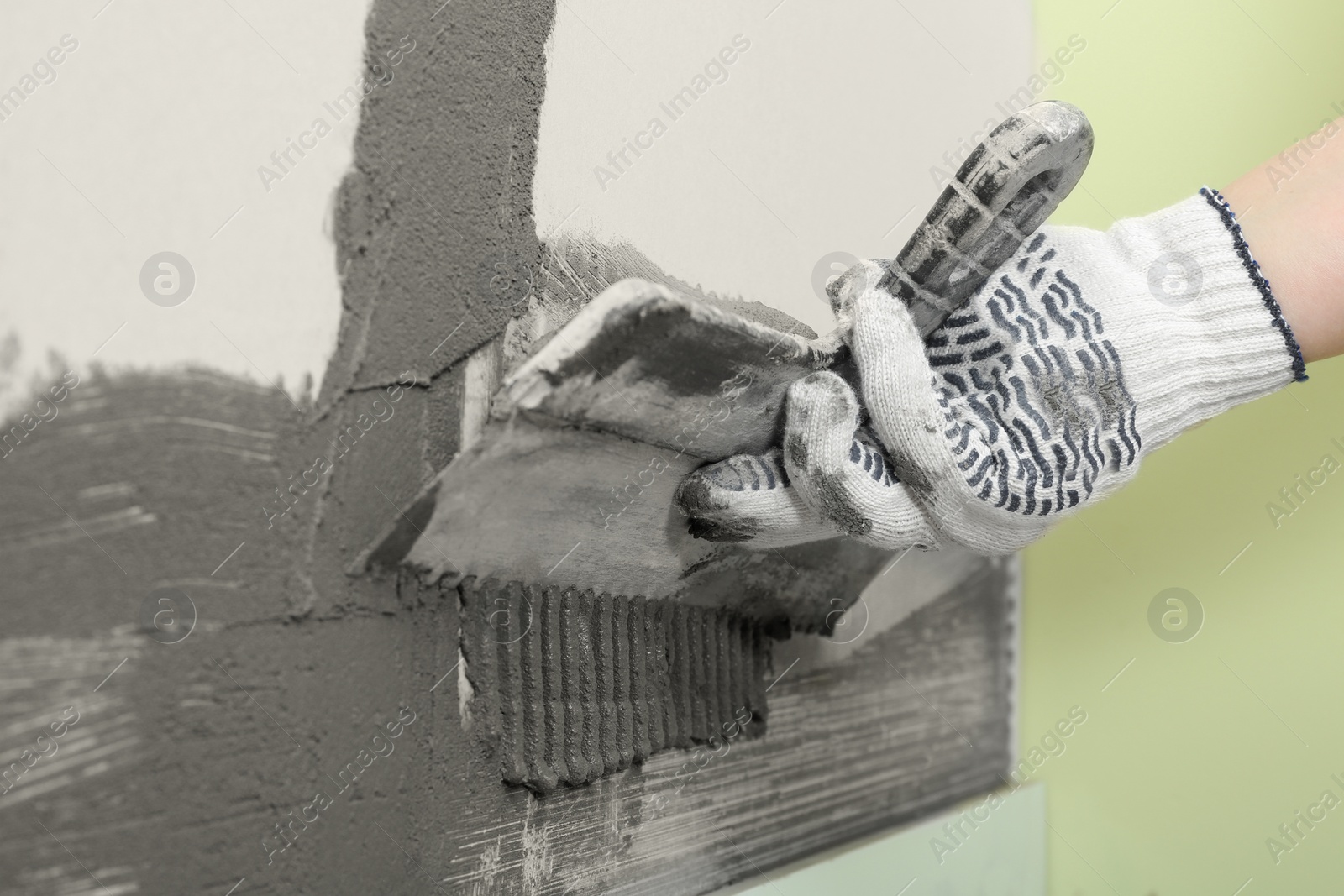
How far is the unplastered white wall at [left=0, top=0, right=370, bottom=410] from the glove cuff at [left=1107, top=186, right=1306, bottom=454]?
0.73 meters

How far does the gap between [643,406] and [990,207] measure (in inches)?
13.7

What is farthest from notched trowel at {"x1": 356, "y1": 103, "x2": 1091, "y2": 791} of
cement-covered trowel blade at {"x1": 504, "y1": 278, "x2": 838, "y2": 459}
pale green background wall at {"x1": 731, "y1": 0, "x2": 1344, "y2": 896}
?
pale green background wall at {"x1": 731, "y1": 0, "x2": 1344, "y2": 896}

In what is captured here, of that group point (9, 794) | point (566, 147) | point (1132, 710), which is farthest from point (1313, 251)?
point (9, 794)

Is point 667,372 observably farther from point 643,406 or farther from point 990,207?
point 990,207

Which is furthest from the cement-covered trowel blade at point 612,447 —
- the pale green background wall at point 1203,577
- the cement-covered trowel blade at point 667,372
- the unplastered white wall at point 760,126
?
the pale green background wall at point 1203,577

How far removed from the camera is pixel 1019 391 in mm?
909

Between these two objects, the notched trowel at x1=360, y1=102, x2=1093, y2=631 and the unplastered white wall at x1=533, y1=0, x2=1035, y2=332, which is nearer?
the notched trowel at x1=360, y1=102, x2=1093, y2=631

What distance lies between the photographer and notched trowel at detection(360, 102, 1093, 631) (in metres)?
0.75

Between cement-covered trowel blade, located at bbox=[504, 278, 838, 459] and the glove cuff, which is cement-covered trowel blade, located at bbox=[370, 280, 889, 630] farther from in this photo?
the glove cuff

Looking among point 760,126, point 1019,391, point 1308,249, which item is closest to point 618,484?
point 1019,391

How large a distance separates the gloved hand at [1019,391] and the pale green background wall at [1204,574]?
69 cm

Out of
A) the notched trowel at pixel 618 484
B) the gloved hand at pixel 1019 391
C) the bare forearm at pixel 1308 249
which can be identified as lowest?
the notched trowel at pixel 618 484

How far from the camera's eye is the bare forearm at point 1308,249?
0.97 meters

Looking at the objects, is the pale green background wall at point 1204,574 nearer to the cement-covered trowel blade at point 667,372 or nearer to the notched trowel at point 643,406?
the notched trowel at point 643,406
